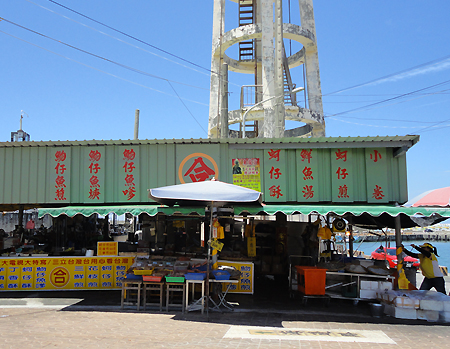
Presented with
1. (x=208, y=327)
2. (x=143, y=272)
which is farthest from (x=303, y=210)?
(x=143, y=272)

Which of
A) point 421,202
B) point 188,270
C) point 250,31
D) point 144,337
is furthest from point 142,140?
point 250,31

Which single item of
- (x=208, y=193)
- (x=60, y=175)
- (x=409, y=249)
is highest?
(x=60, y=175)

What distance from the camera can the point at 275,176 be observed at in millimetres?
12820

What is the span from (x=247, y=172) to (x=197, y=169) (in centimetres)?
174

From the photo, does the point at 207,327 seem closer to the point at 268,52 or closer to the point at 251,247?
the point at 251,247

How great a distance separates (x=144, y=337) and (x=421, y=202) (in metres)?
9.87

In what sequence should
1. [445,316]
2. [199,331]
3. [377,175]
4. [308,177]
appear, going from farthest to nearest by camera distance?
[308,177] → [377,175] → [445,316] → [199,331]

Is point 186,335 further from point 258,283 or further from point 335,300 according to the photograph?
point 258,283

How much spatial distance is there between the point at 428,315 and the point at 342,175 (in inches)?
202

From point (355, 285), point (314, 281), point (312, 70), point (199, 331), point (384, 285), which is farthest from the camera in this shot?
point (312, 70)

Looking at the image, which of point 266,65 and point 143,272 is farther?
point 266,65

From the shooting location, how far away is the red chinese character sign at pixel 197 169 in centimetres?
1291

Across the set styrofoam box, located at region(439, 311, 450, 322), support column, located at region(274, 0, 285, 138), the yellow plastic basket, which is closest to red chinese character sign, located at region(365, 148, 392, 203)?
styrofoam box, located at region(439, 311, 450, 322)

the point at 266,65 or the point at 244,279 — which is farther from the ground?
the point at 266,65
